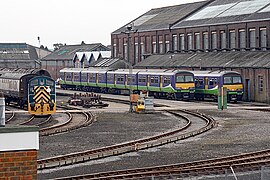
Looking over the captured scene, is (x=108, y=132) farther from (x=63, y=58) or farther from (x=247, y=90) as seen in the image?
(x=63, y=58)

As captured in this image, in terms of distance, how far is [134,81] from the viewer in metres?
64.7

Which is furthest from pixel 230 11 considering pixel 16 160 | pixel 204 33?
pixel 16 160

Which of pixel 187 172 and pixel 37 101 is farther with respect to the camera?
pixel 37 101

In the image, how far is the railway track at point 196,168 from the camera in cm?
1723

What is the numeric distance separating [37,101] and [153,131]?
9.10 meters

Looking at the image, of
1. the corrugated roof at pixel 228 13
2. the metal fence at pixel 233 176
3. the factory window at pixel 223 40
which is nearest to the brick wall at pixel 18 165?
the metal fence at pixel 233 176

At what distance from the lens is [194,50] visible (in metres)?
75.7

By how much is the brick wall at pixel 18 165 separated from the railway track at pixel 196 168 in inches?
268

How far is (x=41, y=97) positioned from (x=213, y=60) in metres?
31.0

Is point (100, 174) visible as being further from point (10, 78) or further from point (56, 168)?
point (10, 78)

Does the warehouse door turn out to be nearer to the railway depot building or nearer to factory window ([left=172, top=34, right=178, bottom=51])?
the railway depot building

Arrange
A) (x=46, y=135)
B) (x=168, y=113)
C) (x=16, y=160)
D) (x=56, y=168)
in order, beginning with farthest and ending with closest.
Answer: (x=168, y=113)
(x=46, y=135)
(x=56, y=168)
(x=16, y=160)

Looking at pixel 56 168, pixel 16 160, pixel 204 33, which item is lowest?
pixel 56 168

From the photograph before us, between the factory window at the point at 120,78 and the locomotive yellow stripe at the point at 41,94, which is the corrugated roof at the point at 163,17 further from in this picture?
the locomotive yellow stripe at the point at 41,94
